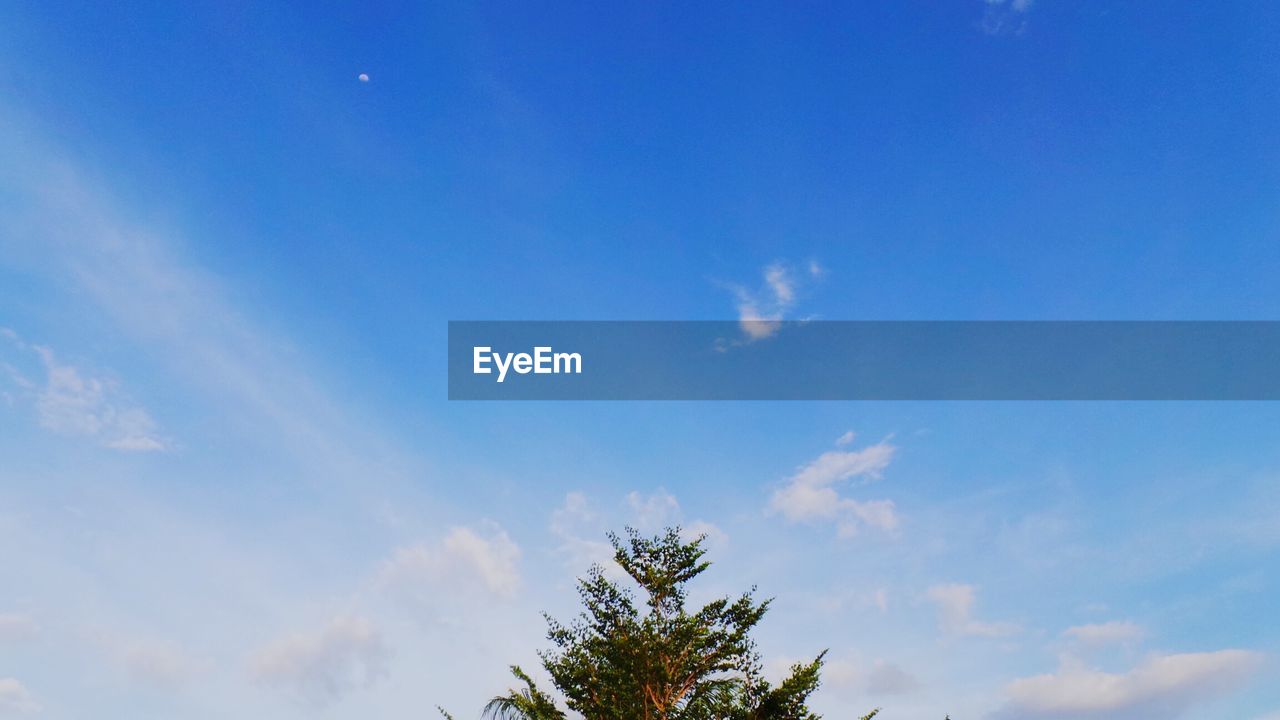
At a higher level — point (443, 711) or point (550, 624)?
point (550, 624)

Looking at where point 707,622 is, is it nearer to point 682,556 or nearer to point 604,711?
point 682,556

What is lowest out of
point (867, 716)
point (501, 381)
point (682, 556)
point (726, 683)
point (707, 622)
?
point (867, 716)

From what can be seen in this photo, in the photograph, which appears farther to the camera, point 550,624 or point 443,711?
point 550,624

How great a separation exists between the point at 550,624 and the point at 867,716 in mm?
10776

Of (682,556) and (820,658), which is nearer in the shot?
(820,658)

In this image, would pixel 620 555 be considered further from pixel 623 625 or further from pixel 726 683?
pixel 726 683

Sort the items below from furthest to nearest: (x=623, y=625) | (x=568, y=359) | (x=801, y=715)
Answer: (x=623, y=625) → (x=801, y=715) → (x=568, y=359)

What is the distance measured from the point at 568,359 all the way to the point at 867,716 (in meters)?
14.3

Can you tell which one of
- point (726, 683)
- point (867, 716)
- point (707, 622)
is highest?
point (707, 622)

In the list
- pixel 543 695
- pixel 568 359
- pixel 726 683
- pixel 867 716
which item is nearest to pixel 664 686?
pixel 726 683

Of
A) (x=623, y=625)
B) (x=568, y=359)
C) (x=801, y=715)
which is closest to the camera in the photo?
(x=568, y=359)

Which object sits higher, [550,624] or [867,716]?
[550,624]

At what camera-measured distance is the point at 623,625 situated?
27.8m

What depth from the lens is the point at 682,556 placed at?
93.4ft
